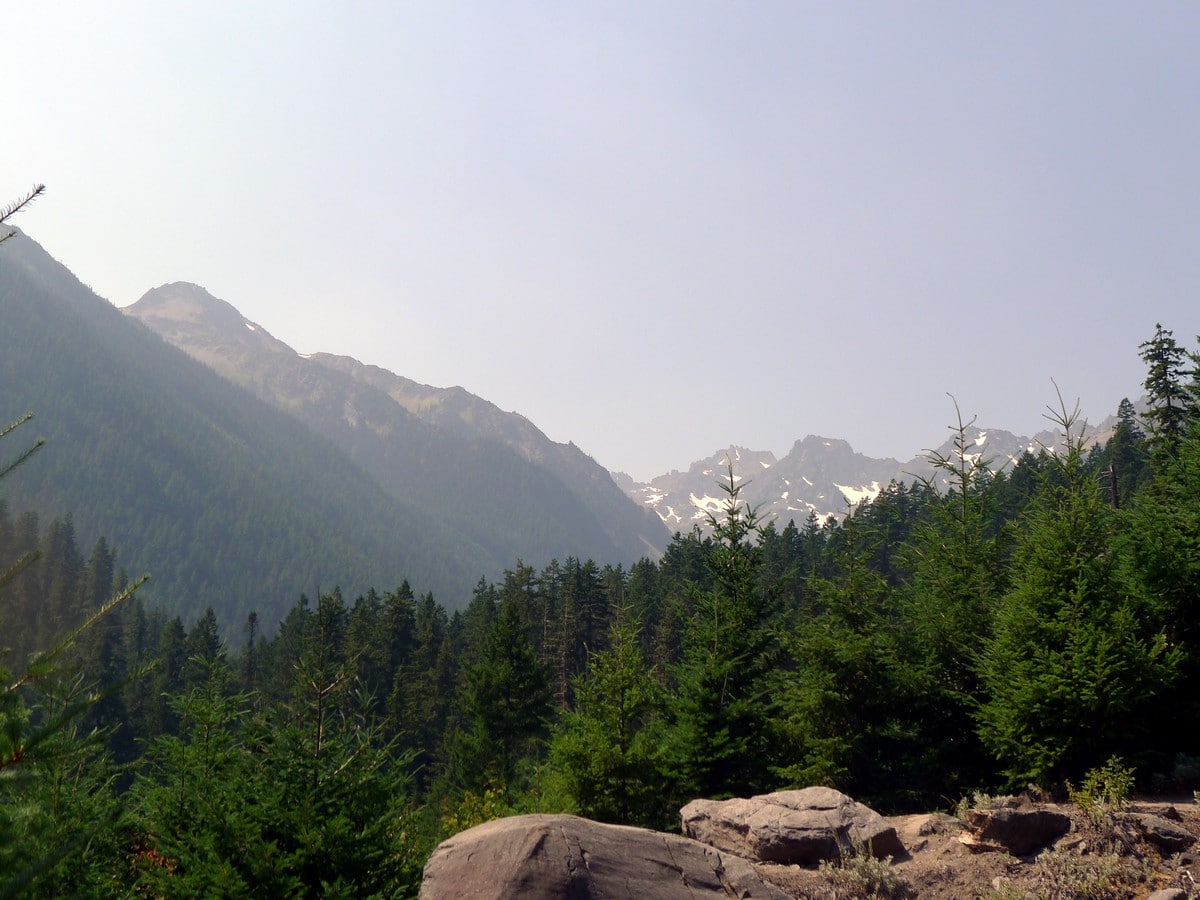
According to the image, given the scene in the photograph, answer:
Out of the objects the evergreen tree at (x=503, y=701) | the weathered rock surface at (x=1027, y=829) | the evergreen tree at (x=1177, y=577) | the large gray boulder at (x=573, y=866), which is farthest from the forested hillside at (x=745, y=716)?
the evergreen tree at (x=503, y=701)

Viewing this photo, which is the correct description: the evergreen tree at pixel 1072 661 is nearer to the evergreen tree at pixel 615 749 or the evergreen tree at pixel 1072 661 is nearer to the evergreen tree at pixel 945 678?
the evergreen tree at pixel 945 678

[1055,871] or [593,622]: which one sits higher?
[1055,871]

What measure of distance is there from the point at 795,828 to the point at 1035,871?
3.54 meters

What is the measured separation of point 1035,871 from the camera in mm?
11680

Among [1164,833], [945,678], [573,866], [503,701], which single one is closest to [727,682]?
[945,678]

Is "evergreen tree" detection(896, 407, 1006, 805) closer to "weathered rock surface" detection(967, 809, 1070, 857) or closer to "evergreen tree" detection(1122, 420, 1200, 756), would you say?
"evergreen tree" detection(1122, 420, 1200, 756)

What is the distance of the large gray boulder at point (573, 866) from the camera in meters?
9.76

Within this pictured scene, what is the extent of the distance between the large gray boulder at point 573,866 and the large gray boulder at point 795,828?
1630 mm

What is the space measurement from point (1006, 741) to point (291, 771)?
1444 centimetres

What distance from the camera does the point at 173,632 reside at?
269 ft

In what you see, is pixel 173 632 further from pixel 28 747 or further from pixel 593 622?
pixel 28 747

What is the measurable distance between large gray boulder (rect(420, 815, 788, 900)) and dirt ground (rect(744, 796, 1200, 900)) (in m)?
1.46

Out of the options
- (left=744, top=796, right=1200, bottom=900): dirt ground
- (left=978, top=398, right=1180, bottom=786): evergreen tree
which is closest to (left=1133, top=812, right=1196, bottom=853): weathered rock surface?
(left=744, top=796, right=1200, bottom=900): dirt ground

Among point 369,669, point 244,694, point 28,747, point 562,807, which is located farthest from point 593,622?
point 28,747
